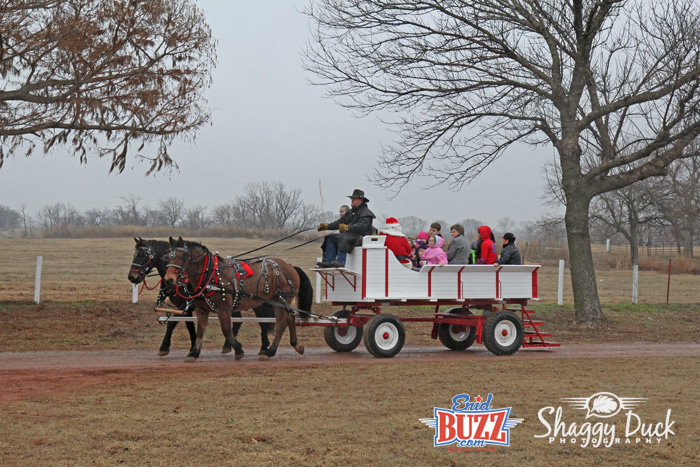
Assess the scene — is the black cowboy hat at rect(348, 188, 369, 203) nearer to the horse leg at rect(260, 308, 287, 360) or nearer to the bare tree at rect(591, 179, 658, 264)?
the horse leg at rect(260, 308, 287, 360)

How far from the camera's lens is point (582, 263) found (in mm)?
19969

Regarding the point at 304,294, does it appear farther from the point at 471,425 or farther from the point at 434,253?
the point at 471,425

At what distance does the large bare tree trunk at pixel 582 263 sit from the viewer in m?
19.8

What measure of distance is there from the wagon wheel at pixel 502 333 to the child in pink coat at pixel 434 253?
1.41m

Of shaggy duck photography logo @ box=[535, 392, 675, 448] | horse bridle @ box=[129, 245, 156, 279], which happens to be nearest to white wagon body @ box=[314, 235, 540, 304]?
horse bridle @ box=[129, 245, 156, 279]

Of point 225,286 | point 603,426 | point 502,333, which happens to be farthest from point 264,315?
point 603,426

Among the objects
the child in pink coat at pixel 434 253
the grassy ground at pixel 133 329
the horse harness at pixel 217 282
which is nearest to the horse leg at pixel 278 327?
the horse harness at pixel 217 282

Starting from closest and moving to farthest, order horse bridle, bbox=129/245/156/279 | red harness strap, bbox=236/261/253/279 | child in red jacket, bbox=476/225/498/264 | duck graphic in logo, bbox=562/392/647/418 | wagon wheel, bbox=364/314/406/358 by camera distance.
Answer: duck graphic in logo, bbox=562/392/647/418, horse bridle, bbox=129/245/156/279, red harness strap, bbox=236/261/253/279, wagon wheel, bbox=364/314/406/358, child in red jacket, bbox=476/225/498/264

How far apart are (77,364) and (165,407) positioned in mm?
4601

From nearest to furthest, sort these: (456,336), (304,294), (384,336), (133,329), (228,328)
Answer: (228,328) < (384,336) < (304,294) < (456,336) < (133,329)

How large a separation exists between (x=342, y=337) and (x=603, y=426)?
755 centimetres

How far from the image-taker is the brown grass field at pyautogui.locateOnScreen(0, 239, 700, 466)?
6766 millimetres

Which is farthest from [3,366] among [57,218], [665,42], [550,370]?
[57,218]

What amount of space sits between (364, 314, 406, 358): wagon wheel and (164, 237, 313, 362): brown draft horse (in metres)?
1.25
